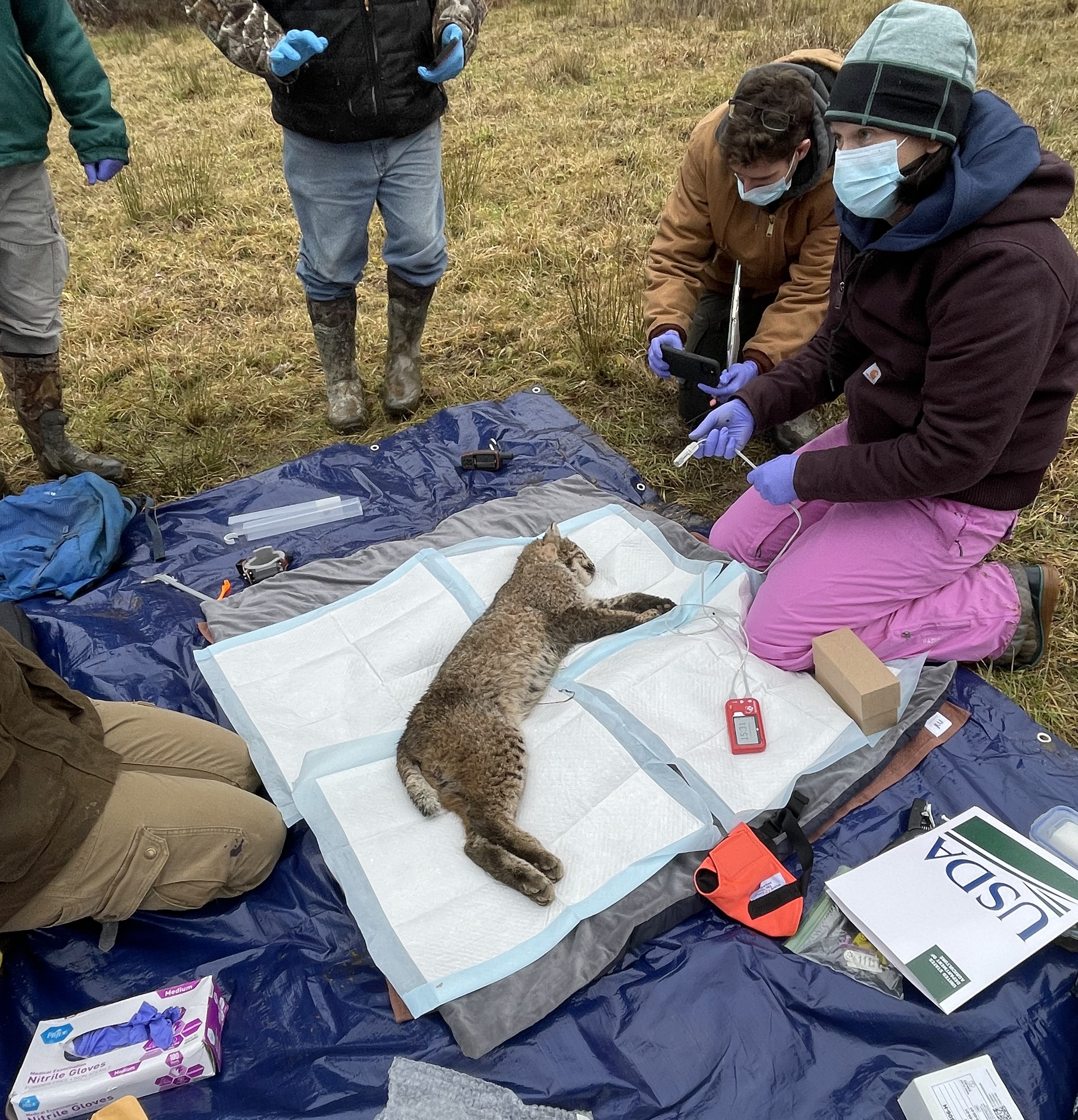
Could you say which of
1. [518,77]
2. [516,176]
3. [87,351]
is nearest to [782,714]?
[87,351]

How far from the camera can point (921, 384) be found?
2848 mm

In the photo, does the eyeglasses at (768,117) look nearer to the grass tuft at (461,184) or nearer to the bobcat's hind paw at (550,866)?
the bobcat's hind paw at (550,866)

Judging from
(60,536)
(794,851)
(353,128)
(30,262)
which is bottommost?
(60,536)

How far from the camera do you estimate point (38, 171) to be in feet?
12.1

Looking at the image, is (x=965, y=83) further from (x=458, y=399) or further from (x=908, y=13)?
(x=458, y=399)

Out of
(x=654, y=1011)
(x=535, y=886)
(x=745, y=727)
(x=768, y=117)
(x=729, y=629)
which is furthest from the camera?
(x=729, y=629)

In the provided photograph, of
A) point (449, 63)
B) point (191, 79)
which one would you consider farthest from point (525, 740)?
point (191, 79)

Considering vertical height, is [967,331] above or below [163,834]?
above

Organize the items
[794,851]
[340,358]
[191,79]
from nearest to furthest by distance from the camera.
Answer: [794,851] → [340,358] → [191,79]

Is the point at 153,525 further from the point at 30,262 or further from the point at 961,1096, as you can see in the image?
the point at 961,1096

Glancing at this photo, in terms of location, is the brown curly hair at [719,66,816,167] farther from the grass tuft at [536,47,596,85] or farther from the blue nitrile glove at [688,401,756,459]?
the grass tuft at [536,47,596,85]

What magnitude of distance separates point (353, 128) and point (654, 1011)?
3815 millimetres

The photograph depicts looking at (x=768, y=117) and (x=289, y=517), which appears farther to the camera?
(x=289, y=517)

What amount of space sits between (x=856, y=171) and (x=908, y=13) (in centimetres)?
41
